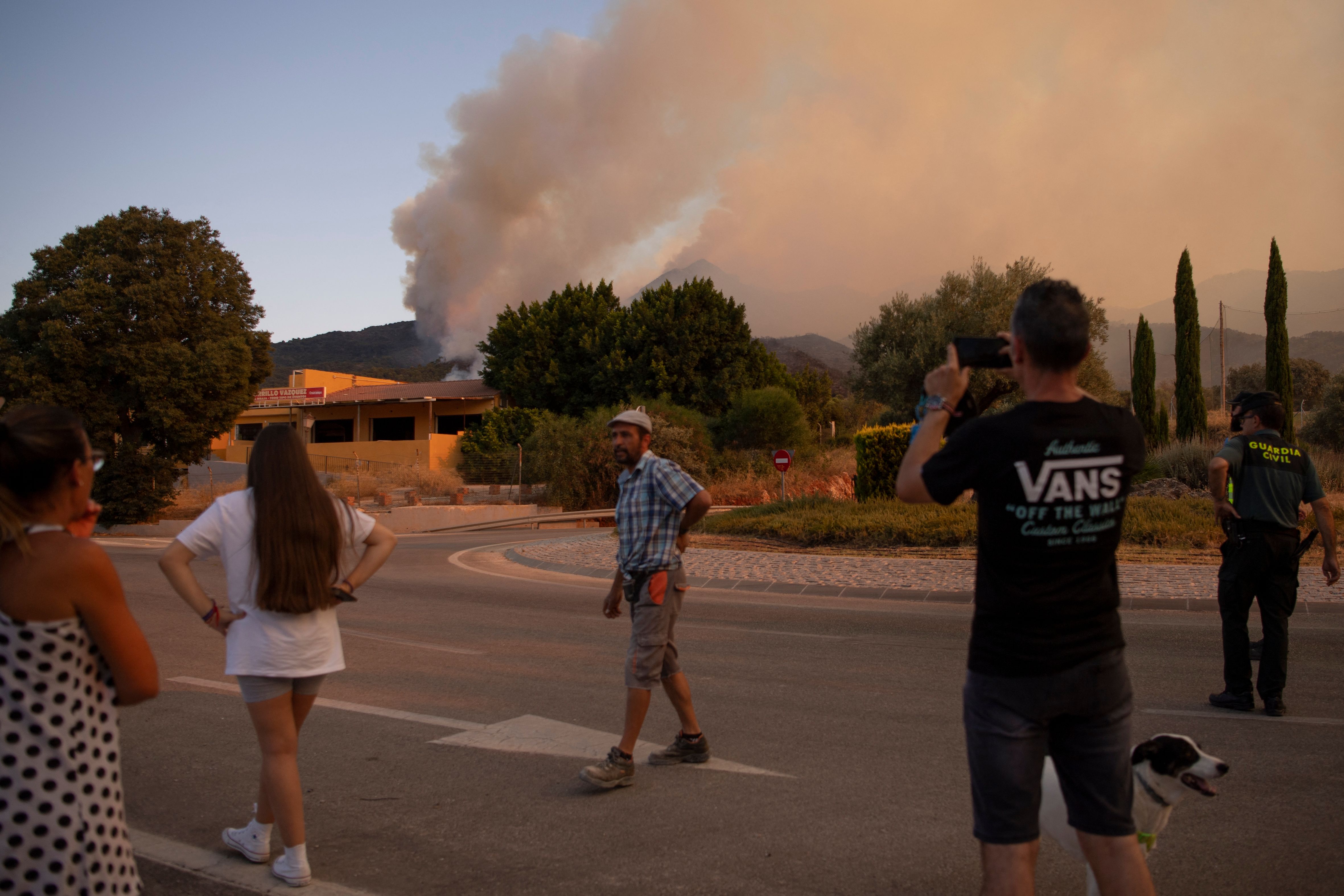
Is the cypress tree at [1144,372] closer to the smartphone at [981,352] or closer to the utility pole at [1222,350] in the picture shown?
the utility pole at [1222,350]

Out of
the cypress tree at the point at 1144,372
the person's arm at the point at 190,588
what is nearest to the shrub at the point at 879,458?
the person's arm at the point at 190,588

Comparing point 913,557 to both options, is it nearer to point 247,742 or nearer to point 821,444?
point 247,742

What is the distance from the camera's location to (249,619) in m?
3.48

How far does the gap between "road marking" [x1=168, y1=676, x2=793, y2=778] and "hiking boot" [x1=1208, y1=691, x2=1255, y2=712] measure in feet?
9.96

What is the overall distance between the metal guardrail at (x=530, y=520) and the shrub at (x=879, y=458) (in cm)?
814

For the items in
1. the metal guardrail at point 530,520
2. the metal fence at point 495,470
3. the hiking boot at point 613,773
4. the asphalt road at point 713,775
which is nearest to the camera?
the asphalt road at point 713,775

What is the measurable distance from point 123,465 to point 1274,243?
33.7 metres

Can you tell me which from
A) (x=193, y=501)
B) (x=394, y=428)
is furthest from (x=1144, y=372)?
(x=394, y=428)

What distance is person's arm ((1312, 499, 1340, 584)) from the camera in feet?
19.0

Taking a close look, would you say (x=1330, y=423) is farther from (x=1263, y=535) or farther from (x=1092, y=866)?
(x=1092, y=866)

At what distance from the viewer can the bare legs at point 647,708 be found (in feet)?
15.1

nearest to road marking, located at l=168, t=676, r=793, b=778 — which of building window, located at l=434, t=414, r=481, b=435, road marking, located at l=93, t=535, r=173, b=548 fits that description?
road marking, located at l=93, t=535, r=173, b=548

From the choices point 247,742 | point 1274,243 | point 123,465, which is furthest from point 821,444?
point 247,742

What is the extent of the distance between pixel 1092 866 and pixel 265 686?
270 cm
